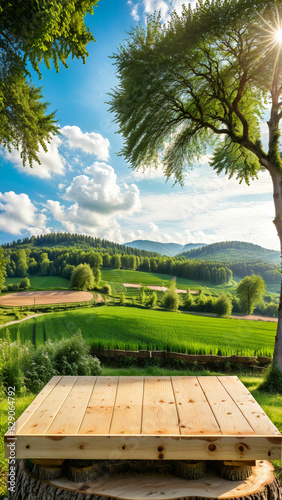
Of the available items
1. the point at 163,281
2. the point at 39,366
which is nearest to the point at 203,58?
the point at 163,281

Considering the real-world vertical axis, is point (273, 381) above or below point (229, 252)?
below

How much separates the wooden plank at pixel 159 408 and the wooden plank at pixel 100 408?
1.03ft

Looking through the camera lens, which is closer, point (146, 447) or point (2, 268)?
point (146, 447)

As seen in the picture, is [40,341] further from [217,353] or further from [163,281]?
[217,353]

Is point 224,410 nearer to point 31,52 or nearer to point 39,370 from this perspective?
point 39,370

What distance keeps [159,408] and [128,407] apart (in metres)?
0.28

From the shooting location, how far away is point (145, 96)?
7441 mm

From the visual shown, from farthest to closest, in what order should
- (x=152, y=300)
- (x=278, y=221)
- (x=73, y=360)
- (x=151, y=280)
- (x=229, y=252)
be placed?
(x=229, y=252)
(x=151, y=280)
(x=152, y=300)
(x=278, y=221)
(x=73, y=360)

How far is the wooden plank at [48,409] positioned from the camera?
2348 mm

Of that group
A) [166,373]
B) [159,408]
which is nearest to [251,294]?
[166,373]

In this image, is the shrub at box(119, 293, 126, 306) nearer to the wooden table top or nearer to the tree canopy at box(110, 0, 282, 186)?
the tree canopy at box(110, 0, 282, 186)

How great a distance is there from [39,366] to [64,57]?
608cm

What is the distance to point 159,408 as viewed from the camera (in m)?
2.69

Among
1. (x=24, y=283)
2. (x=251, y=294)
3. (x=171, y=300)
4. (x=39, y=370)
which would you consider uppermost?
(x=251, y=294)
